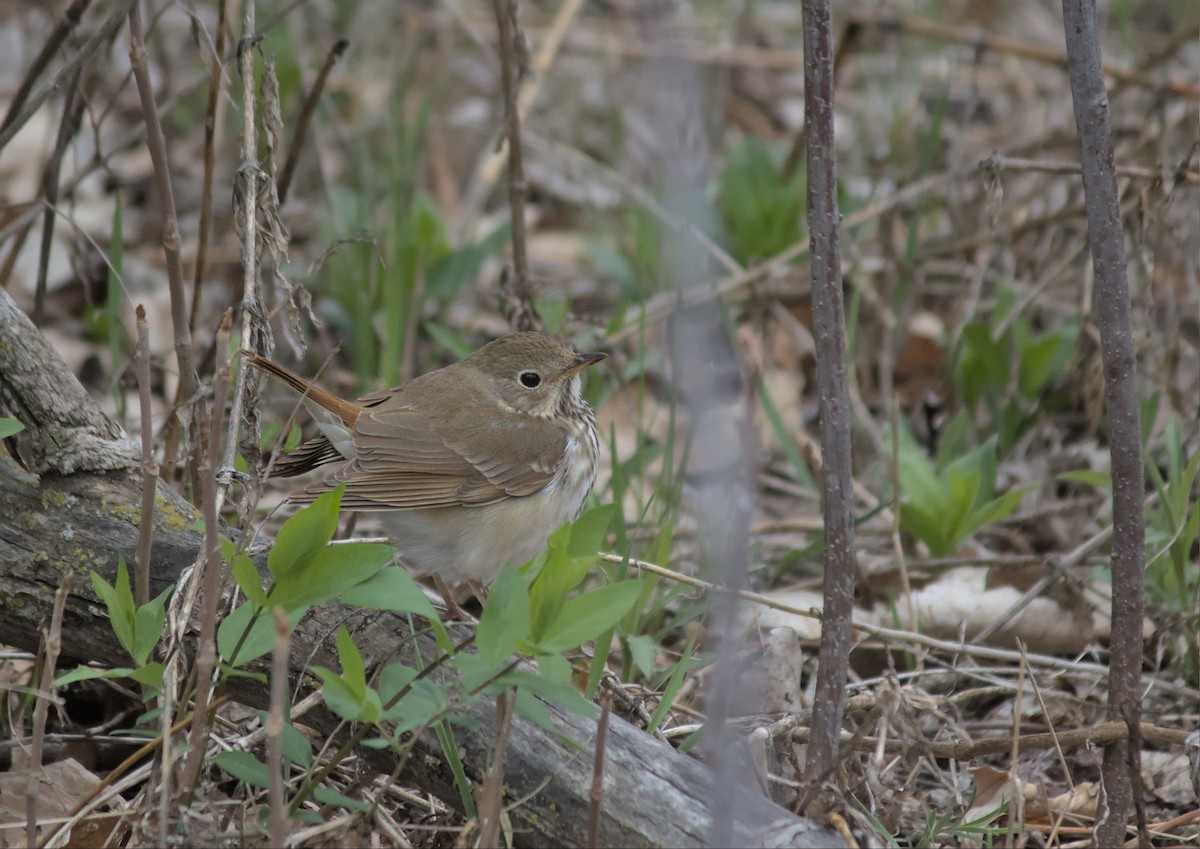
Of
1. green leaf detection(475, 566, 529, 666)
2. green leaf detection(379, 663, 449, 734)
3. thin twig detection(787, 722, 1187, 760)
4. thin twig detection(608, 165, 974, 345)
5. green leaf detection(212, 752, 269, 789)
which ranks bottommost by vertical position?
thin twig detection(787, 722, 1187, 760)

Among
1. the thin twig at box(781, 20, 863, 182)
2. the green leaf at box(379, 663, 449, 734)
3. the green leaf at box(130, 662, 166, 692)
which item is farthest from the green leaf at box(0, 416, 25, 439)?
the thin twig at box(781, 20, 863, 182)

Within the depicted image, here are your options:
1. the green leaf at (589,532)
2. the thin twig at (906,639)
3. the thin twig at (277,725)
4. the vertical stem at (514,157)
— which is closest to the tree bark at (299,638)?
the green leaf at (589,532)

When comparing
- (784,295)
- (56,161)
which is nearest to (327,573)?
(56,161)

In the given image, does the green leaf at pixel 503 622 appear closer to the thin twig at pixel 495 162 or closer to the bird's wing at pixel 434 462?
the bird's wing at pixel 434 462

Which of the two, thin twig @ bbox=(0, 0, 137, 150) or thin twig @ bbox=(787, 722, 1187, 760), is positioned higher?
thin twig @ bbox=(0, 0, 137, 150)

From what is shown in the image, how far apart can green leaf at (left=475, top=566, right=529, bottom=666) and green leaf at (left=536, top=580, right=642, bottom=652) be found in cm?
5

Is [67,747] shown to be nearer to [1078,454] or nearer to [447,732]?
[447,732]

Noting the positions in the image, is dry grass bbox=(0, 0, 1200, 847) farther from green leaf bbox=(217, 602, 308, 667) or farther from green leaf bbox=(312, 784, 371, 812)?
green leaf bbox=(217, 602, 308, 667)

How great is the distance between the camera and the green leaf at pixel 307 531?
2283mm

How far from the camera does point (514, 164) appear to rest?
446 cm

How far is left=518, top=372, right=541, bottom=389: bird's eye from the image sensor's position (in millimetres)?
4055

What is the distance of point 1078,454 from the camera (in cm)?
479

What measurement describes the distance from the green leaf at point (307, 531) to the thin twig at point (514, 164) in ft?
7.22

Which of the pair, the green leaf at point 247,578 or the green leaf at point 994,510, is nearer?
the green leaf at point 247,578
